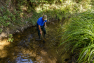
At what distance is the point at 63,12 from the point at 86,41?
781 centimetres

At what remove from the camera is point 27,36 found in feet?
18.9

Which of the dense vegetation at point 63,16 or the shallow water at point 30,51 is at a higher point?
the dense vegetation at point 63,16

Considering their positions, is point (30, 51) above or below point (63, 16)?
below

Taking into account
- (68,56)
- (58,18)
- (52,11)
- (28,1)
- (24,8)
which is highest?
(28,1)

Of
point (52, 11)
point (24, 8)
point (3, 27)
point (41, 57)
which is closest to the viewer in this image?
point (41, 57)

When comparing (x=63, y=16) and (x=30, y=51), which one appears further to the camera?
A: (x=63, y=16)

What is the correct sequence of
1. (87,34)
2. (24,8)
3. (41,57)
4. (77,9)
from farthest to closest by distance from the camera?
1. (77,9)
2. (24,8)
3. (41,57)
4. (87,34)

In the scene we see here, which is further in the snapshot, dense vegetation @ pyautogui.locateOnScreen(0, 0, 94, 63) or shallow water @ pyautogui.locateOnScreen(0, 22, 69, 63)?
shallow water @ pyautogui.locateOnScreen(0, 22, 69, 63)

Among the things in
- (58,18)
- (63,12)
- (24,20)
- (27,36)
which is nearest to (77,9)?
(63,12)

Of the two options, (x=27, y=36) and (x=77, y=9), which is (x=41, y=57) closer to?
(x=27, y=36)

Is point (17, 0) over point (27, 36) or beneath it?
over

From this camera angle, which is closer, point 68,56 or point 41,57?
point 68,56

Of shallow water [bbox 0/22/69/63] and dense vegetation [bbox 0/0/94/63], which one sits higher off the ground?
dense vegetation [bbox 0/0/94/63]

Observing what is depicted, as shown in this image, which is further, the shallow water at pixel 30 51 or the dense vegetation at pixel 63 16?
the shallow water at pixel 30 51
